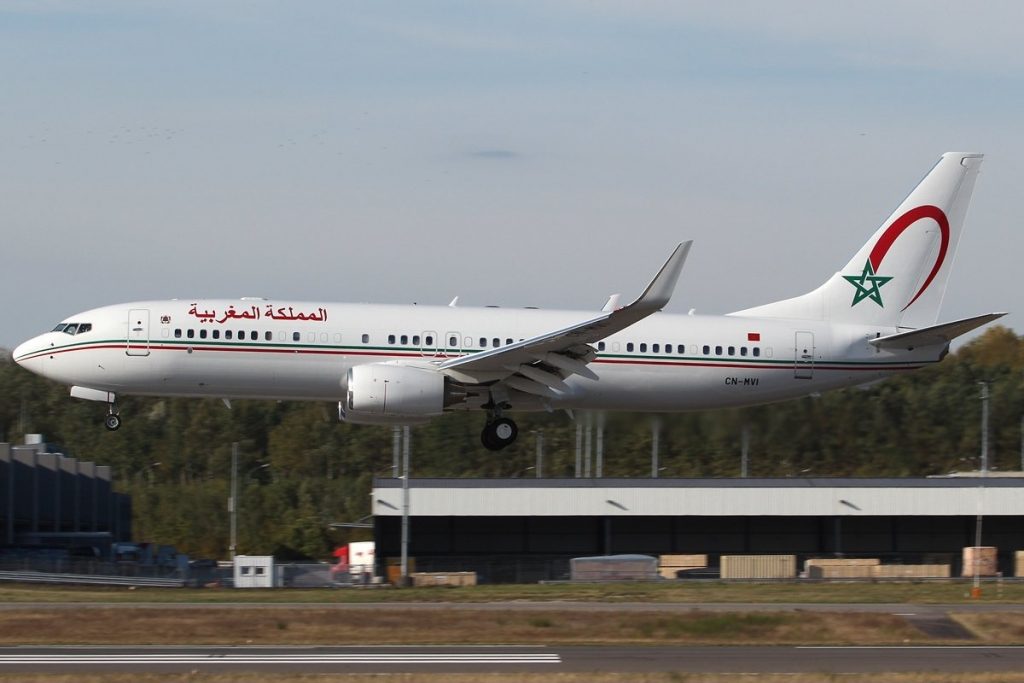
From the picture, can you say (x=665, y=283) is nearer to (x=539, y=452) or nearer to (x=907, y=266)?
(x=907, y=266)

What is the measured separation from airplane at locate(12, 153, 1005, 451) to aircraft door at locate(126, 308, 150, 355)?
0.13 feet

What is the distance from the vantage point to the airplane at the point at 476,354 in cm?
3912

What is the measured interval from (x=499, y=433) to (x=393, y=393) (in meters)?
3.95

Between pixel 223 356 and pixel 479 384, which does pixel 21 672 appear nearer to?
pixel 223 356

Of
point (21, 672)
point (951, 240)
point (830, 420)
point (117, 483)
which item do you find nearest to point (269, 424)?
point (117, 483)

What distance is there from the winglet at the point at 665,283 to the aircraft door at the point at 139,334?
13266 millimetres

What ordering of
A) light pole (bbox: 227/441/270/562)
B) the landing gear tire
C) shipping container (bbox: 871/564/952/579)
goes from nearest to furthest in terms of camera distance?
the landing gear tire
shipping container (bbox: 871/564/952/579)
light pole (bbox: 227/441/270/562)

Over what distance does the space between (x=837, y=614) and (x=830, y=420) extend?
17048 mm

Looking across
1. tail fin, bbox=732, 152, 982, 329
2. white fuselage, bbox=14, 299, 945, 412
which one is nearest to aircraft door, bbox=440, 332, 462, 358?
white fuselage, bbox=14, 299, 945, 412

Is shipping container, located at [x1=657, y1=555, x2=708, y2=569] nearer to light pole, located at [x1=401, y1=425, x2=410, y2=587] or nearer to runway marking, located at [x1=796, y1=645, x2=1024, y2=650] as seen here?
light pole, located at [x1=401, y1=425, x2=410, y2=587]

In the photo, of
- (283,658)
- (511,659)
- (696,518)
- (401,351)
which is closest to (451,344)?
(401,351)

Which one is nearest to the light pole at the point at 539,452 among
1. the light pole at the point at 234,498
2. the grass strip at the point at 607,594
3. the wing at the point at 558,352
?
the light pole at the point at 234,498

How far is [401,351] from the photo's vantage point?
3988cm

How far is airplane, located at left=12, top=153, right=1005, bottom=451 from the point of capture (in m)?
39.1
